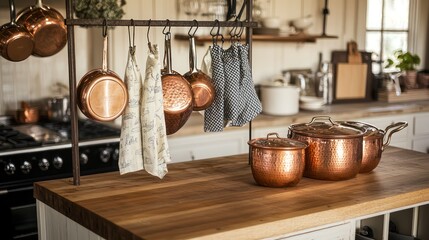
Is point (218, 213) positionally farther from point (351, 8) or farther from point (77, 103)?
point (351, 8)

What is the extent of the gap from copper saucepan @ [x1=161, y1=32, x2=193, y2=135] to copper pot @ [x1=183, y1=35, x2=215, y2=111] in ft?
0.19

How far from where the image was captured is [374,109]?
4.96 metres

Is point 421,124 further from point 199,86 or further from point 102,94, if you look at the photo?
point 102,94

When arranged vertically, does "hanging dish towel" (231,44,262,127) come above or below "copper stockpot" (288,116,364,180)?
above

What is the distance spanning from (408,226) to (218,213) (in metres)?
1.03

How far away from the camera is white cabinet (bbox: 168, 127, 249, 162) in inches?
157

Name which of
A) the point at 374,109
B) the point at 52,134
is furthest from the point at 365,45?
the point at 52,134

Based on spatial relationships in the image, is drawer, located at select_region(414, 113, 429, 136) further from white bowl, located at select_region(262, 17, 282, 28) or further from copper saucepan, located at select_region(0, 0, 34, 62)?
copper saucepan, located at select_region(0, 0, 34, 62)

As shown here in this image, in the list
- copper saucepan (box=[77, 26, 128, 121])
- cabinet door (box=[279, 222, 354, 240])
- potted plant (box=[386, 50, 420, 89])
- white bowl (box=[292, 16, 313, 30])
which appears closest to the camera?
cabinet door (box=[279, 222, 354, 240])

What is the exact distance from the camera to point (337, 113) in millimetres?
4703

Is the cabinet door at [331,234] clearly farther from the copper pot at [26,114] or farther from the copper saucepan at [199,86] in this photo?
the copper pot at [26,114]

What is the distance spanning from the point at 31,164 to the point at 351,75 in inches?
119

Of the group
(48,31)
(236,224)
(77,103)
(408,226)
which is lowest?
(408,226)

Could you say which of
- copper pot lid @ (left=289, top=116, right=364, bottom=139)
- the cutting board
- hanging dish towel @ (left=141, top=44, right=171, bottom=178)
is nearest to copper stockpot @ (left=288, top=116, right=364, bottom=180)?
copper pot lid @ (left=289, top=116, right=364, bottom=139)
